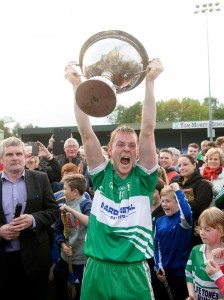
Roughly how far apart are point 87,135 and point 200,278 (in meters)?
1.75

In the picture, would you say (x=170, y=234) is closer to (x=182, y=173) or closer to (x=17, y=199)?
(x=182, y=173)

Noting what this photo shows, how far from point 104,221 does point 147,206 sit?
0.33 meters

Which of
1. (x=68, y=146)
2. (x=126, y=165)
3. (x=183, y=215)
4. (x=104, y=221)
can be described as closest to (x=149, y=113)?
(x=126, y=165)

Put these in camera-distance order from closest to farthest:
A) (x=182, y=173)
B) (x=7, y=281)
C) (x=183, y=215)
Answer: (x=7, y=281)
(x=183, y=215)
(x=182, y=173)

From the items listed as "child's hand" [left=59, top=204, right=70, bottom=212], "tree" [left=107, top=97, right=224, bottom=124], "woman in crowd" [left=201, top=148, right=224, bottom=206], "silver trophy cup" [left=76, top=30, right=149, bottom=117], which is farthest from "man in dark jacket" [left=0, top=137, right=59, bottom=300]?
"tree" [left=107, top=97, right=224, bottom=124]

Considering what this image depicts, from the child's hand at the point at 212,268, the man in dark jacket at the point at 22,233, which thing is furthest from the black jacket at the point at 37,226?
the child's hand at the point at 212,268

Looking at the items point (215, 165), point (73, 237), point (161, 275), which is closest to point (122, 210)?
point (161, 275)

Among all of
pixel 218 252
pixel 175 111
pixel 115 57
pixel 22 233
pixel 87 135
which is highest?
pixel 175 111

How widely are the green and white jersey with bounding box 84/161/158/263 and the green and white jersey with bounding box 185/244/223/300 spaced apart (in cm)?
100

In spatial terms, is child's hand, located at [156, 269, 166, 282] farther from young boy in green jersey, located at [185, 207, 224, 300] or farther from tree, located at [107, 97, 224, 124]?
tree, located at [107, 97, 224, 124]

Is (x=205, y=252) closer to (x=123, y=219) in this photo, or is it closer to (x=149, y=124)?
(x=123, y=219)

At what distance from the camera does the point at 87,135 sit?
2.91 m

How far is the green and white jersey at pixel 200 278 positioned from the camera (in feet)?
11.1

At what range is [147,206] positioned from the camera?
276 centimetres
